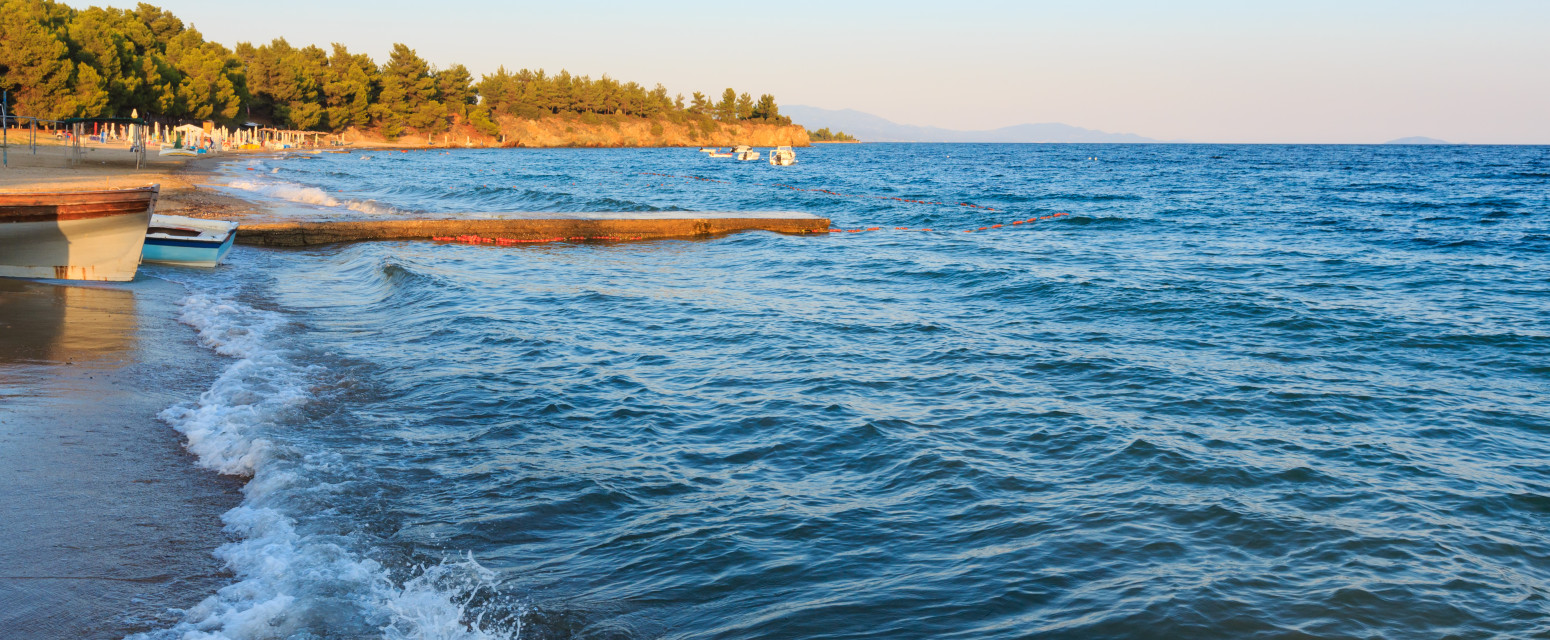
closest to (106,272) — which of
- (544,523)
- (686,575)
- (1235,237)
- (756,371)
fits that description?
(756,371)

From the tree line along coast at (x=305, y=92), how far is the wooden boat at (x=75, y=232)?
174 ft

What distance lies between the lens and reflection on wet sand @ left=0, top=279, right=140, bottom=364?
312 inches

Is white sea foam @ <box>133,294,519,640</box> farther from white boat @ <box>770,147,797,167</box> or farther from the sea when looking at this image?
white boat @ <box>770,147,797,167</box>

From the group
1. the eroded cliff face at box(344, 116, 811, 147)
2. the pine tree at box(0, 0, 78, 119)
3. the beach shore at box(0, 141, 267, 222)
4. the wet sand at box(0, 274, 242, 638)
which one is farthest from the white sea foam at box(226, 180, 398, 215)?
the eroded cliff face at box(344, 116, 811, 147)

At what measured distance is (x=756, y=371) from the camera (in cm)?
891

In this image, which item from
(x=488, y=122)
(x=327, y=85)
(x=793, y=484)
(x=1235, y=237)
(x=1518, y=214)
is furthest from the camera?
(x=488, y=122)

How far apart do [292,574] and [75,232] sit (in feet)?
30.8

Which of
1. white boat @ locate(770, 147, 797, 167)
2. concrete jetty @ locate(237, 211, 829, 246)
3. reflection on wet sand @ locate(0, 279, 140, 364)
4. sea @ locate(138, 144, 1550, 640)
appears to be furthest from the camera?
white boat @ locate(770, 147, 797, 167)

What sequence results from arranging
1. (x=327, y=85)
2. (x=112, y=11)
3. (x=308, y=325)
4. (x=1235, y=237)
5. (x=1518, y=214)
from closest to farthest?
(x=308, y=325) < (x=1235, y=237) < (x=1518, y=214) < (x=112, y=11) < (x=327, y=85)

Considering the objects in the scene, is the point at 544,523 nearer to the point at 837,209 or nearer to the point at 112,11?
the point at 837,209

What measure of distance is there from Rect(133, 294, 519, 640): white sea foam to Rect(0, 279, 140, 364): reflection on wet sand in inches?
85.4

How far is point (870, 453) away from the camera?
6559 mm

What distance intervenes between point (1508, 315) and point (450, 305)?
1325 cm

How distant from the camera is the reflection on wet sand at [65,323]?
7922mm
